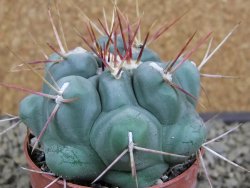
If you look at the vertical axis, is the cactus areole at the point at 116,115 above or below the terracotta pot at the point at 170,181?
above

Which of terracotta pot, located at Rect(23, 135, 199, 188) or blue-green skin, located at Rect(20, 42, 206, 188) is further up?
blue-green skin, located at Rect(20, 42, 206, 188)

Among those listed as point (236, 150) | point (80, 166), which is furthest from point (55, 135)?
point (236, 150)

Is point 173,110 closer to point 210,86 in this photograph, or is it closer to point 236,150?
point 236,150

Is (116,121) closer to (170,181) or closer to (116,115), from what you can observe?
(116,115)

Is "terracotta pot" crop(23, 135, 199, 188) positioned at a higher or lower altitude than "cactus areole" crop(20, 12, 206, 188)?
lower

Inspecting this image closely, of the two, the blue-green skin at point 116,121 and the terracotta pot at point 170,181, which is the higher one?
the blue-green skin at point 116,121
